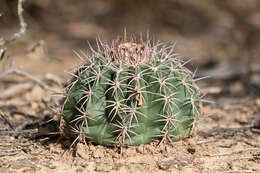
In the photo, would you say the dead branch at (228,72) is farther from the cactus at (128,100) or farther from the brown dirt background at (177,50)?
the cactus at (128,100)

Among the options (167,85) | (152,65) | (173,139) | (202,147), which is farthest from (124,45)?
(202,147)

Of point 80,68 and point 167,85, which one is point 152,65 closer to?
point 167,85

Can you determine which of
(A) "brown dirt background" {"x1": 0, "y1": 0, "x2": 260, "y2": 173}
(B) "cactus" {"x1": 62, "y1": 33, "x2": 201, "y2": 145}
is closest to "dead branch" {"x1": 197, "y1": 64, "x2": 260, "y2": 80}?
(A) "brown dirt background" {"x1": 0, "y1": 0, "x2": 260, "y2": 173}

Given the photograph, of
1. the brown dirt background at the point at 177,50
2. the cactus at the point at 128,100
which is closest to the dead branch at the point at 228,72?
the brown dirt background at the point at 177,50

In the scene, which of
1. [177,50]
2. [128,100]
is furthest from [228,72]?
[128,100]

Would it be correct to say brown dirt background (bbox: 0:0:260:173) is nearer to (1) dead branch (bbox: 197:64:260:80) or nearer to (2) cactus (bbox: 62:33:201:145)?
(1) dead branch (bbox: 197:64:260:80)

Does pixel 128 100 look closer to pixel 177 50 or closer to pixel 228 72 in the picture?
pixel 228 72
